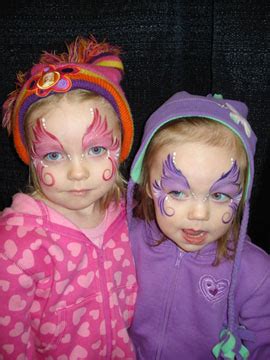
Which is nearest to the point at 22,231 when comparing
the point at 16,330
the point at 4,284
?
the point at 4,284

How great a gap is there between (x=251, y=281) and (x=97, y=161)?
0.53m

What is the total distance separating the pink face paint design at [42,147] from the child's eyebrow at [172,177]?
259 millimetres

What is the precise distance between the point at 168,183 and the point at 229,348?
0.50 meters

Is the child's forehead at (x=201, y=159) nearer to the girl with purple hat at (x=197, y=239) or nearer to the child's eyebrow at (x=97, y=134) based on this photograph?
the girl with purple hat at (x=197, y=239)

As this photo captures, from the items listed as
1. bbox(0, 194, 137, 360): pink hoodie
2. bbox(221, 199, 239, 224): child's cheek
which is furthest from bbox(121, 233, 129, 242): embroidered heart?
bbox(221, 199, 239, 224): child's cheek

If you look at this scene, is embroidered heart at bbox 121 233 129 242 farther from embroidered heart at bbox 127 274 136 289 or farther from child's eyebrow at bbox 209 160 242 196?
child's eyebrow at bbox 209 160 242 196

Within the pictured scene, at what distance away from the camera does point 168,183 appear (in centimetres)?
107

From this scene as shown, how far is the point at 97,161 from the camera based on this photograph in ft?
3.58

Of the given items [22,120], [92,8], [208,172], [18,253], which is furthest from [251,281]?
[92,8]

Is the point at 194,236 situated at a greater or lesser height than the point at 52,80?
lesser

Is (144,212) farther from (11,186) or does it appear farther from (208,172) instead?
(11,186)

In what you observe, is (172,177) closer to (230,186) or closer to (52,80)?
(230,186)

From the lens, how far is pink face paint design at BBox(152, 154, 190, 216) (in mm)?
1055

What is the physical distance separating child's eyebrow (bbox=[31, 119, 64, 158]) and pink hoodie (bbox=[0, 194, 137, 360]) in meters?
0.15
